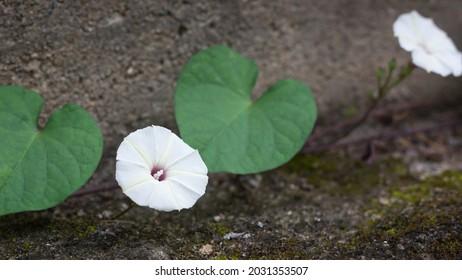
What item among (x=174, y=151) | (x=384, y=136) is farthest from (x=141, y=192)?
(x=384, y=136)

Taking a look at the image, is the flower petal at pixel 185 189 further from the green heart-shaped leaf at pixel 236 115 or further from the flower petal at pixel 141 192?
the green heart-shaped leaf at pixel 236 115

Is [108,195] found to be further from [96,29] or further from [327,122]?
[327,122]

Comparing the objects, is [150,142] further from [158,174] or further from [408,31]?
[408,31]

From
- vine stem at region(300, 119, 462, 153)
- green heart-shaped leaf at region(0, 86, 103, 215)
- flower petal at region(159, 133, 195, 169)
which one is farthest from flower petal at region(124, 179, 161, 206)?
vine stem at region(300, 119, 462, 153)

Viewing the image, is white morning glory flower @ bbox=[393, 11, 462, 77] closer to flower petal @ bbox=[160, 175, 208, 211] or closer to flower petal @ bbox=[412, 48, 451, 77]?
flower petal @ bbox=[412, 48, 451, 77]

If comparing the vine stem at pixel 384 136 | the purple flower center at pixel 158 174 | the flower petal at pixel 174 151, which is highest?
the flower petal at pixel 174 151

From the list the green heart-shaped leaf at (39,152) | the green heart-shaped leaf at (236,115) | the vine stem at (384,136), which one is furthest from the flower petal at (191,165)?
the vine stem at (384,136)
